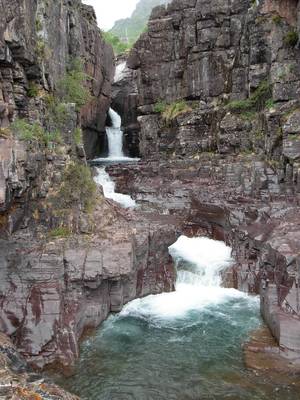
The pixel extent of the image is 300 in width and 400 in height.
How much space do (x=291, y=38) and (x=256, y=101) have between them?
4.58 metres

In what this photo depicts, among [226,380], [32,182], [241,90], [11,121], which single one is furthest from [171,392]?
[241,90]

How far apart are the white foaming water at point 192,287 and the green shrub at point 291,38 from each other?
49.5ft

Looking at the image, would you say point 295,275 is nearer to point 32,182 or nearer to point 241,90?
point 32,182

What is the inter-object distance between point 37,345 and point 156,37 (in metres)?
27.5

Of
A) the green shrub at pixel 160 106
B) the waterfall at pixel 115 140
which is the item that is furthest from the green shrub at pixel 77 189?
the waterfall at pixel 115 140

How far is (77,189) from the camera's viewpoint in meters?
17.3

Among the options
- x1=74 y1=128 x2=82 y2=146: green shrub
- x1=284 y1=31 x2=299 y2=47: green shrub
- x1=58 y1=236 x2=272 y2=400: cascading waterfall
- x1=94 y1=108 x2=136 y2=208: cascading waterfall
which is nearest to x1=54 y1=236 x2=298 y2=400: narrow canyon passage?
x1=58 y1=236 x2=272 y2=400: cascading waterfall

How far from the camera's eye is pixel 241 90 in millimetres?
29953

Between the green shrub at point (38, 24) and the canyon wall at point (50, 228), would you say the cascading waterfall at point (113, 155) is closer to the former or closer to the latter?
the canyon wall at point (50, 228)

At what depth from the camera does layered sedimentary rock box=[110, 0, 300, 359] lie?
59.6ft

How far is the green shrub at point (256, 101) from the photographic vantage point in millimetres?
28078

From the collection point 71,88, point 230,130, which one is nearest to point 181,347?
point 71,88

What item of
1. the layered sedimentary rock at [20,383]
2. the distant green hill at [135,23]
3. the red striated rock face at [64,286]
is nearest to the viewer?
the layered sedimentary rock at [20,383]

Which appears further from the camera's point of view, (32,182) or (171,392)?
(32,182)
